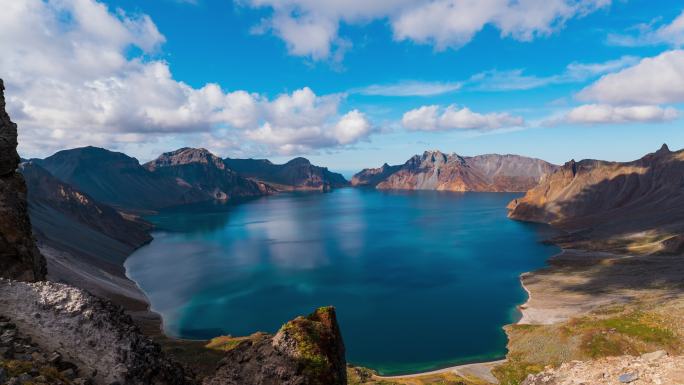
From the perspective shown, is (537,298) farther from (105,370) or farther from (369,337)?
(105,370)

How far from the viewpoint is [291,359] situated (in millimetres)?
18641

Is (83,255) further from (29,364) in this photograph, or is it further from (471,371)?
(29,364)

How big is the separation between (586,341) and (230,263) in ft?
406

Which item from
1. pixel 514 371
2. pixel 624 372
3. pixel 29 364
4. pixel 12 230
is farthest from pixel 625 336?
pixel 12 230

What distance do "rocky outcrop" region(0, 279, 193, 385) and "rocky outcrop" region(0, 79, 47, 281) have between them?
9805 millimetres

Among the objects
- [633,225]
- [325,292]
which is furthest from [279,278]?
[633,225]

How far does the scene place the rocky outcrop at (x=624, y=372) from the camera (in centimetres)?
1811

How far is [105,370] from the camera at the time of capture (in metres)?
15.8

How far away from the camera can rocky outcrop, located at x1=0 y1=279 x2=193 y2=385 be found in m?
15.7

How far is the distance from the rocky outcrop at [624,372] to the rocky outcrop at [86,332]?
20.4 metres

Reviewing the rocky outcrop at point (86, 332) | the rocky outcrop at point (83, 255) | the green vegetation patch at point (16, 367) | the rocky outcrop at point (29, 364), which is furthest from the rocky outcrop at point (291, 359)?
the rocky outcrop at point (83, 255)

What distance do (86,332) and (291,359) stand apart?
8.85 m

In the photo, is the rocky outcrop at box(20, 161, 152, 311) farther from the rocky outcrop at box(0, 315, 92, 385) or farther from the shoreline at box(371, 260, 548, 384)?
the rocky outcrop at box(0, 315, 92, 385)

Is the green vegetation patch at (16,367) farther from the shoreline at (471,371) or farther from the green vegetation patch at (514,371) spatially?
the green vegetation patch at (514,371)
